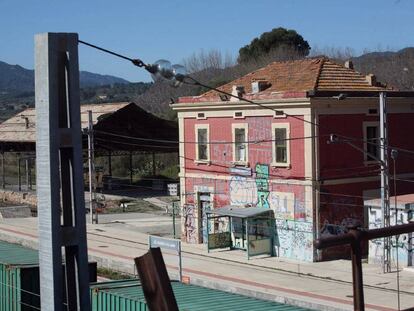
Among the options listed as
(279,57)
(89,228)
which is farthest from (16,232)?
(279,57)

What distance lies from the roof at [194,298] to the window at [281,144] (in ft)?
49.5

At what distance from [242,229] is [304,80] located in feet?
23.1

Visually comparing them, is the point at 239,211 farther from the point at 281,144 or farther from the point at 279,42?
the point at 279,42

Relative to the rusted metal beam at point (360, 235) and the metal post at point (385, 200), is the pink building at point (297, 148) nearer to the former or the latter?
the metal post at point (385, 200)

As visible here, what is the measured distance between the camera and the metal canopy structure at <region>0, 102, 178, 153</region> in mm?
54844

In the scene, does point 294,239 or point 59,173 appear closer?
point 59,173

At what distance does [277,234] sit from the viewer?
108ft

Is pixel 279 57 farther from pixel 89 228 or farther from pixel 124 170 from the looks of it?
pixel 89 228

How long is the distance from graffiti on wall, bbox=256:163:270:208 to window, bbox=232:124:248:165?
1.03 m

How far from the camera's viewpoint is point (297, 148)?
104ft

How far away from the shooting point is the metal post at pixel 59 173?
8289mm

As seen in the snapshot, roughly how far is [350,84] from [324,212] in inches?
245

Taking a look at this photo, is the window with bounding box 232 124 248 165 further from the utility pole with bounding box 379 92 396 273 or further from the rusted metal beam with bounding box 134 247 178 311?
the rusted metal beam with bounding box 134 247 178 311

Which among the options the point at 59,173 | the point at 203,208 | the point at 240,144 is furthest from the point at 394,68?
the point at 59,173
